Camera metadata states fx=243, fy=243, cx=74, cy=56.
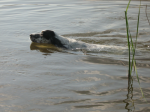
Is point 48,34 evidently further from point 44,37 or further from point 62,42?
point 62,42

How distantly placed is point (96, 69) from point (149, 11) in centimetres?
652

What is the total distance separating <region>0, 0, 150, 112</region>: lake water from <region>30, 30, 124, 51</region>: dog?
0.55 feet

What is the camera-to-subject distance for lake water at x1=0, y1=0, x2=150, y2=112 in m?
3.11

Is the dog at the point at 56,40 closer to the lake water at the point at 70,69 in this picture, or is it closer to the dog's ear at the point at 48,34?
the dog's ear at the point at 48,34

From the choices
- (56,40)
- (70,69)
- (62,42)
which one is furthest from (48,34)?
(70,69)

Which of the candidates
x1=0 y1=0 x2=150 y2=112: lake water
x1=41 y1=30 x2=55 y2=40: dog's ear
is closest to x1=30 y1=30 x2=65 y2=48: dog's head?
x1=41 y1=30 x2=55 y2=40: dog's ear

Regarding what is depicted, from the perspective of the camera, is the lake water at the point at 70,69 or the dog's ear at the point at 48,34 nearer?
the lake water at the point at 70,69

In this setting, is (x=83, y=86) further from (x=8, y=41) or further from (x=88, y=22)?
(x=88, y=22)

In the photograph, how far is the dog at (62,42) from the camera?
5.70 m

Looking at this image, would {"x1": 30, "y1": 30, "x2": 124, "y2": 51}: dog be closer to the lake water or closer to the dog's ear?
the dog's ear

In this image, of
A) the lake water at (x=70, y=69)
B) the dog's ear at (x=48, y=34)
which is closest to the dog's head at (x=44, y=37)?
the dog's ear at (x=48, y=34)

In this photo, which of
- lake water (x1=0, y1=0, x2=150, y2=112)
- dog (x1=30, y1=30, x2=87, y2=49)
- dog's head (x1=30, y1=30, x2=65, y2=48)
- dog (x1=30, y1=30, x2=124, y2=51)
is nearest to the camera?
lake water (x1=0, y1=0, x2=150, y2=112)

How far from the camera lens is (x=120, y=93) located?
3.37m

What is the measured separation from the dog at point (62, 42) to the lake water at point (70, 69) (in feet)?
0.55
